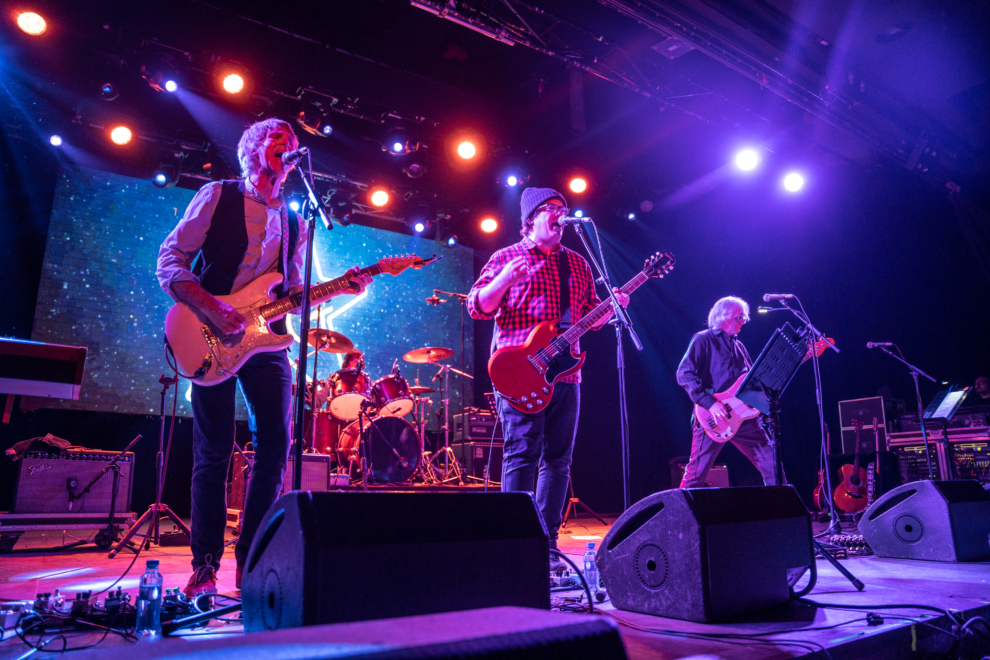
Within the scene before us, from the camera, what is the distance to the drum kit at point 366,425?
7910 millimetres

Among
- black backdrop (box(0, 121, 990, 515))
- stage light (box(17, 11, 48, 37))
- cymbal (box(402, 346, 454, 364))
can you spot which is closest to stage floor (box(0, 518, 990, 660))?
cymbal (box(402, 346, 454, 364))

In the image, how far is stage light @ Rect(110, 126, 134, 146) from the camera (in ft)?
25.2

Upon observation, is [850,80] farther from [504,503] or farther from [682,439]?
[504,503]

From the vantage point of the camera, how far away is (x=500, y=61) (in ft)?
27.5

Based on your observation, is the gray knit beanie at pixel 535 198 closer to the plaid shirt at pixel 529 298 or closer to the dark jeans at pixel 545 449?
the plaid shirt at pixel 529 298

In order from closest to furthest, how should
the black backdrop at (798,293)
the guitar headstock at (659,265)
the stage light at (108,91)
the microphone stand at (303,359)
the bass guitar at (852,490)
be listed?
the microphone stand at (303,359) → the guitar headstock at (659,265) → the stage light at (108,91) → the bass guitar at (852,490) → the black backdrop at (798,293)

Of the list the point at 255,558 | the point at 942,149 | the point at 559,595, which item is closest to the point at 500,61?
the point at 942,149

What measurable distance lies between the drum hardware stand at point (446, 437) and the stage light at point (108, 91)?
5.13 meters

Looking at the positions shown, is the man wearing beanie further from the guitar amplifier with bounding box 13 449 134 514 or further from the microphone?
the guitar amplifier with bounding box 13 449 134 514

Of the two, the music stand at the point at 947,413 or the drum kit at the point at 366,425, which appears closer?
the music stand at the point at 947,413

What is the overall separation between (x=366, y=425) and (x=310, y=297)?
5278mm

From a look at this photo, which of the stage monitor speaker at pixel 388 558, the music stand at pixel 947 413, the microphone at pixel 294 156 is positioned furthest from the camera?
the music stand at pixel 947 413

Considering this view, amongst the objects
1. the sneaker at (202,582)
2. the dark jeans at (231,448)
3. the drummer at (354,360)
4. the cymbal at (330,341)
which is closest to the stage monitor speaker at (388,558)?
the sneaker at (202,582)

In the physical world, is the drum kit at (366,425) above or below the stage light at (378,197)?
below
